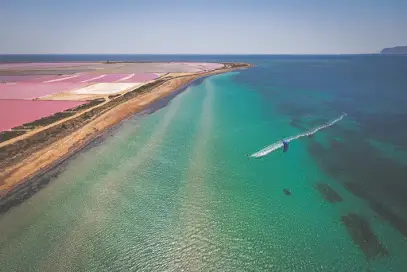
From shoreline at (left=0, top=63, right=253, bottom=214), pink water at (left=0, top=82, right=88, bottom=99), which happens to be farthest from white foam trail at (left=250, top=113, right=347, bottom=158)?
pink water at (left=0, top=82, right=88, bottom=99)

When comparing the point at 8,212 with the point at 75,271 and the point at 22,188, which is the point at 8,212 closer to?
the point at 22,188

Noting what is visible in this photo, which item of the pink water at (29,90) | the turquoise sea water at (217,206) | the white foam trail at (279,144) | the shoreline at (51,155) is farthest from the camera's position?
the pink water at (29,90)

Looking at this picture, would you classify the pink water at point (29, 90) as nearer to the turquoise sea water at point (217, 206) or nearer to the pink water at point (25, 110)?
the pink water at point (25, 110)

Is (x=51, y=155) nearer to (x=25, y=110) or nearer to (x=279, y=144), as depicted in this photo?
(x=25, y=110)

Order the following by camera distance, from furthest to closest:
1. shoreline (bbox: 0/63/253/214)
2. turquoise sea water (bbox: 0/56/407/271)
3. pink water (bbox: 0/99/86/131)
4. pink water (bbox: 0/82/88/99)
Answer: pink water (bbox: 0/82/88/99)
pink water (bbox: 0/99/86/131)
shoreline (bbox: 0/63/253/214)
turquoise sea water (bbox: 0/56/407/271)

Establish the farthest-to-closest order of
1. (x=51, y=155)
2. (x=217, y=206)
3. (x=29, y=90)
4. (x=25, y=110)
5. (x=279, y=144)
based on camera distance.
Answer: (x=29, y=90), (x=25, y=110), (x=279, y=144), (x=51, y=155), (x=217, y=206)

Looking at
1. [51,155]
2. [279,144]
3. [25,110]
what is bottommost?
[279,144]

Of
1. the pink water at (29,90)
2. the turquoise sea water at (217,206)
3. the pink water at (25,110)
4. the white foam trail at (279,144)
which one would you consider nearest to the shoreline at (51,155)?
the turquoise sea water at (217,206)

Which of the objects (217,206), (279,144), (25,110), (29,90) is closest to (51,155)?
(217,206)

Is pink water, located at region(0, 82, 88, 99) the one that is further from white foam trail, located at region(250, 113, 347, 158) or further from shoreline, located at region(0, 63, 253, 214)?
white foam trail, located at region(250, 113, 347, 158)
